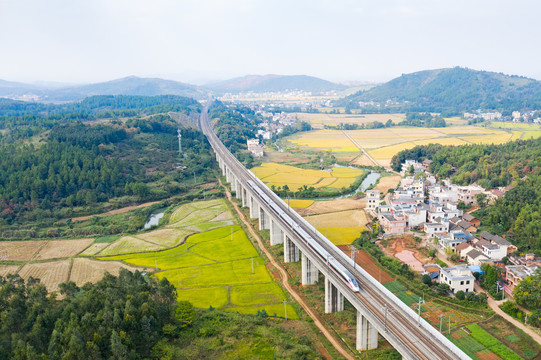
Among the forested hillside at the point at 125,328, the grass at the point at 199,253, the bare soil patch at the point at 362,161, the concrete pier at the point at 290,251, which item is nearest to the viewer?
the forested hillside at the point at 125,328

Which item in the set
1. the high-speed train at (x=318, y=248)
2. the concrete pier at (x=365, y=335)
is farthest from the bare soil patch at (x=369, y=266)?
the concrete pier at (x=365, y=335)

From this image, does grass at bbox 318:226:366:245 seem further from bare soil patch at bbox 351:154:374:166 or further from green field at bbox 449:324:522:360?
bare soil patch at bbox 351:154:374:166

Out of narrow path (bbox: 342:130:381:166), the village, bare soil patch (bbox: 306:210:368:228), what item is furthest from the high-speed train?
narrow path (bbox: 342:130:381:166)

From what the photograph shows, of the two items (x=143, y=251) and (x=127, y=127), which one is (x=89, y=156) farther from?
(x=143, y=251)

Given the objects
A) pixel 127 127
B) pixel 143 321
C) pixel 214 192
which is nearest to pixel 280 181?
pixel 214 192

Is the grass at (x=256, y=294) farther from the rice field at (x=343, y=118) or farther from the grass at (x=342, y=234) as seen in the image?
the rice field at (x=343, y=118)

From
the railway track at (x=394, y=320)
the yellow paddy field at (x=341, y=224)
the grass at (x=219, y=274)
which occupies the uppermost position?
the railway track at (x=394, y=320)
